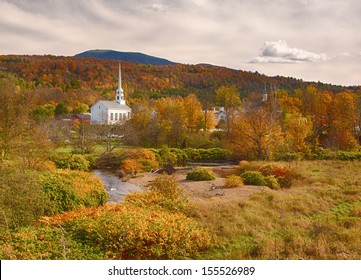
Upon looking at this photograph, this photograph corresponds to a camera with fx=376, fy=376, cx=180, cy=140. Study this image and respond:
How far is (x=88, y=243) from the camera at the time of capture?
9.67 meters

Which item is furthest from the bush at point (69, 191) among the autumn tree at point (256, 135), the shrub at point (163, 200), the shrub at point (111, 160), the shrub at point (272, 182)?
the autumn tree at point (256, 135)

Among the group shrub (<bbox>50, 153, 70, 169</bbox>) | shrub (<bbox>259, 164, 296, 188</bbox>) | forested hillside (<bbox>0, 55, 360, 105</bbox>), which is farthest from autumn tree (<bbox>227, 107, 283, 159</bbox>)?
forested hillside (<bbox>0, 55, 360, 105</bbox>)

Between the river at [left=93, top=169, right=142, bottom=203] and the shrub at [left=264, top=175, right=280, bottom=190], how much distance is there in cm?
805

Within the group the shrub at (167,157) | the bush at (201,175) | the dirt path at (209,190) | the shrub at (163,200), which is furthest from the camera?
the shrub at (167,157)

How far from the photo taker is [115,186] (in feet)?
79.7

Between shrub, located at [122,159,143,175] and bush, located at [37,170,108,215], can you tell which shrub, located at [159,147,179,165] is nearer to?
shrub, located at [122,159,143,175]

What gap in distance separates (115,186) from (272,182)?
32.7 ft

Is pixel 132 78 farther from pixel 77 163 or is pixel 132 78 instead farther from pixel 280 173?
pixel 280 173

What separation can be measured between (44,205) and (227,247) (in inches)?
241

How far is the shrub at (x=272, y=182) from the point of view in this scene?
75.5 feet

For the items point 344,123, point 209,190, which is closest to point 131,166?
point 209,190

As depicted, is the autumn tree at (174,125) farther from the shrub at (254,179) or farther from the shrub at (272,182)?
the shrub at (272,182)

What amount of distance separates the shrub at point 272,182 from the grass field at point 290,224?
103 inches

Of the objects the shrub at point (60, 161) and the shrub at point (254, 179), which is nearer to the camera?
the shrub at point (254, 179)
